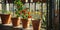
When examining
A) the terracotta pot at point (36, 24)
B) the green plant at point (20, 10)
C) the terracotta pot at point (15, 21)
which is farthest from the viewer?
the terracotta pot at point (15, 21)

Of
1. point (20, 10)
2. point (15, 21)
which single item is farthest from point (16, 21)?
point (20, 10)

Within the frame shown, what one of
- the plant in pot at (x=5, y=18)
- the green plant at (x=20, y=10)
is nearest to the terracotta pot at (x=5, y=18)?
the plant in pot at (x=5, y=18)

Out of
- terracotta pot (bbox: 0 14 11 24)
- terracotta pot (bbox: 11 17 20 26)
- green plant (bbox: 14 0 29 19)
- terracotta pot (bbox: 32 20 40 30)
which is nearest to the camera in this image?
terracotta pot (bbox: 32 20 40 30)

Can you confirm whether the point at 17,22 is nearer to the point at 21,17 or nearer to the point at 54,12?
the point at 21,17

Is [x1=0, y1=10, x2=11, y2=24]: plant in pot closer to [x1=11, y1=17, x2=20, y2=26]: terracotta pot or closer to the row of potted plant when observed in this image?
the row of potted plant

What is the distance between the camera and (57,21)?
2.84 m

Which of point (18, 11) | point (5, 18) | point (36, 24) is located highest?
point (18, 11)

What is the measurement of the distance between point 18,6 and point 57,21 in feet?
4.40

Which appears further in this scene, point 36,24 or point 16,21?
point 16,21

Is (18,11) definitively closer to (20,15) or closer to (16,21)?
(20,15)

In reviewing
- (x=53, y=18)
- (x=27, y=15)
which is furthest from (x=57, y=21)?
(x=27, y=15)

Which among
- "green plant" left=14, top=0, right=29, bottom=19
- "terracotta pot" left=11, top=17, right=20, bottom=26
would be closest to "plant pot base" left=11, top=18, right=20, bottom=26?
"terracotta pot" left=11, top=17, right=20, bottom=26

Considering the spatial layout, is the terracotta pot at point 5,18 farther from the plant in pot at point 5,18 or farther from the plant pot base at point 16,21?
the plant pot base at point 16,21

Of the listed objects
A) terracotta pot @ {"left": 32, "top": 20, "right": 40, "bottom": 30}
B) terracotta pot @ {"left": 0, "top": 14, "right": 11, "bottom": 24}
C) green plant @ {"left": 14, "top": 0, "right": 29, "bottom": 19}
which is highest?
green plant @ {"left": 14, "top": 0, "right": 29, "bottom": 19}
